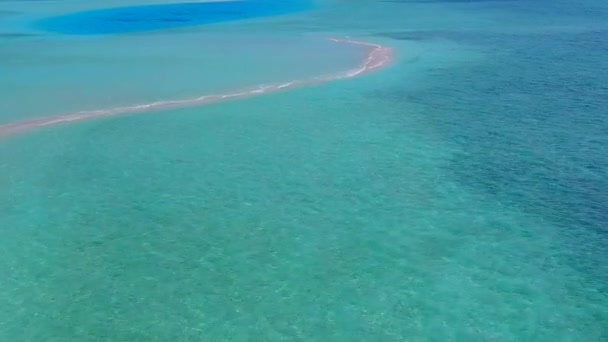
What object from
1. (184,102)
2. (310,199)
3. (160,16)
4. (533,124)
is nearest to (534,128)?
(533,124)

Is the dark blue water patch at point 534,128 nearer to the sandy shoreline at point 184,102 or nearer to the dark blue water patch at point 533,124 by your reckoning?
the dark blue water patch at point 533,124

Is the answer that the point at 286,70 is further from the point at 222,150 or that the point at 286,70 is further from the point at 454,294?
the point at 454,294

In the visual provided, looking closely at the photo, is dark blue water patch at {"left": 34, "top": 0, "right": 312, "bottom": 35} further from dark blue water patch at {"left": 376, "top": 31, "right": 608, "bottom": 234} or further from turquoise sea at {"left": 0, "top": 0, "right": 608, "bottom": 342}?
dark blue water patch at {"left": 376, "top": 31, "right": 608, "bottom": 234}

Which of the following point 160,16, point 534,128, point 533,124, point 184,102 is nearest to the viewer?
point 534,128

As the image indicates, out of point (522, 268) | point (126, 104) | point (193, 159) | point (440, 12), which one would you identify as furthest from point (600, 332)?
point (440, 12)

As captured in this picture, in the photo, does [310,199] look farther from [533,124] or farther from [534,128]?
[533,124]

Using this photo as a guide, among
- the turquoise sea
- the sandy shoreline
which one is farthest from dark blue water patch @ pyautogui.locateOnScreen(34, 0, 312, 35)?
the sandy shoreline

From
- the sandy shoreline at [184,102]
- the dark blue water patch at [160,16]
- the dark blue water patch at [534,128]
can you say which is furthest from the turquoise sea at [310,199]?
the dark blue water patch at [160,16]
